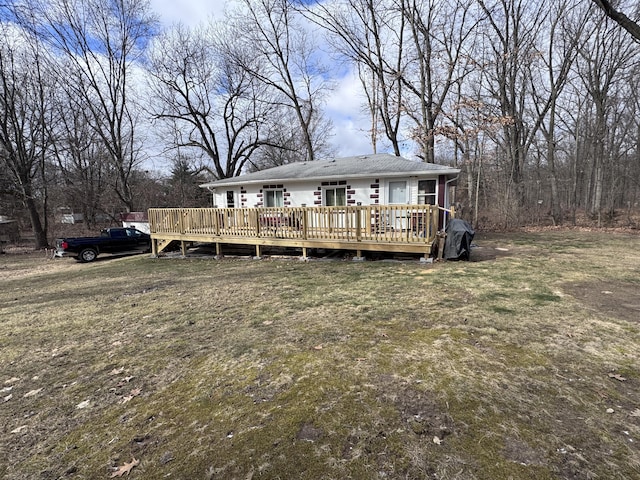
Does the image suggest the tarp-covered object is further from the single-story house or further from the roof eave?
the single-story house

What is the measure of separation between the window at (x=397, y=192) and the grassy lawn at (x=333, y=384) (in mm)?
6335

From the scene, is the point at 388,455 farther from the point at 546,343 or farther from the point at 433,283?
the point at 433,283

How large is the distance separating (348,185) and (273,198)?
11.4ft

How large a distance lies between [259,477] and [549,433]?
1809 millimetres

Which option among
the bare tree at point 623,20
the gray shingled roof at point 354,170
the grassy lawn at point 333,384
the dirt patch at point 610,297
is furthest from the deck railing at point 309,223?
the bare tree at point 623,20

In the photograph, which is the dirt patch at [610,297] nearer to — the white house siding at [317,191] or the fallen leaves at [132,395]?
the fallen leaves at [132,395]

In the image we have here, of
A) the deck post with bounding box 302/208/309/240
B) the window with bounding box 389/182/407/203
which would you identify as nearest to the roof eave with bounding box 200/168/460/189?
the window with bounding box 389/182/407/203

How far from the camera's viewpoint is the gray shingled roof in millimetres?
10745

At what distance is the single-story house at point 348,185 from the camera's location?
35.7 ft

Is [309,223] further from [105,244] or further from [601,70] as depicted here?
[601,70]

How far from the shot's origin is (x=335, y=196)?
40.0 feet

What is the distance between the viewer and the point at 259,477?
1.67 meters

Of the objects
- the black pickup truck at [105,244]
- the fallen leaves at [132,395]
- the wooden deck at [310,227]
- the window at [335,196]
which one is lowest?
the fallen leaves at [132,395]

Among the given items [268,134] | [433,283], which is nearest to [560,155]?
[268,134]
